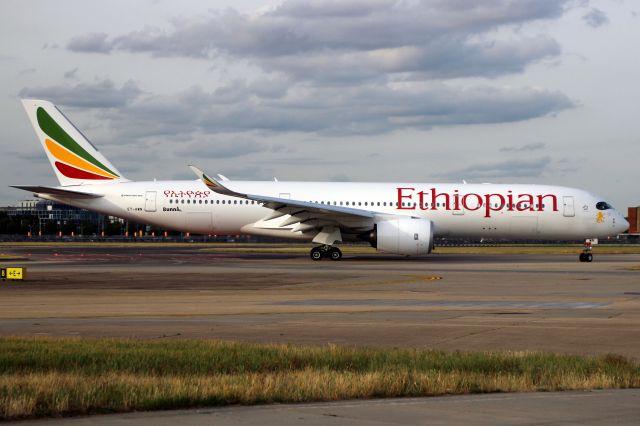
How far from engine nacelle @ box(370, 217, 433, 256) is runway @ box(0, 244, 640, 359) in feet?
18.1

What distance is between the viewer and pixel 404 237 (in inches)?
1581

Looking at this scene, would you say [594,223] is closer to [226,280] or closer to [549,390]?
[226,280]

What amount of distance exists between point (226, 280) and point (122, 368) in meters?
17.4

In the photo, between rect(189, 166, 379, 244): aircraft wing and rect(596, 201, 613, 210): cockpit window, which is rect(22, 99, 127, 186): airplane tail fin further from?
rect(596, 201, 613, 210): cockpit window

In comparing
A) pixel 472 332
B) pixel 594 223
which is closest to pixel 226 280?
pixel 472 332

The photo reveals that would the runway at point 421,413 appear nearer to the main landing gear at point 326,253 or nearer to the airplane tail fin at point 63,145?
the main landing gear at point 326,253

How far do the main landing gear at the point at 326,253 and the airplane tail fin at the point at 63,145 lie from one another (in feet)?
36.7

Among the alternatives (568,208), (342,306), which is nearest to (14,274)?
(342,306)

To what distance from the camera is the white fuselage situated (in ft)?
143

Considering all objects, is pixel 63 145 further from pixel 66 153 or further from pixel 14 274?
pixel 14 274

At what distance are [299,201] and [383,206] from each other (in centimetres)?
425

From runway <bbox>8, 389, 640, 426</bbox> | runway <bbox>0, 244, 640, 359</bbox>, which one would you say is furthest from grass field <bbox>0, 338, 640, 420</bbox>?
runway <bbox>0, 244, 640, 359</bbox>

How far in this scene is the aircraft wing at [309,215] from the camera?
39.6 m

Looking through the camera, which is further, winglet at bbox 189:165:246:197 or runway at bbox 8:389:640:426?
winglet at bbox 189:165:246:197
